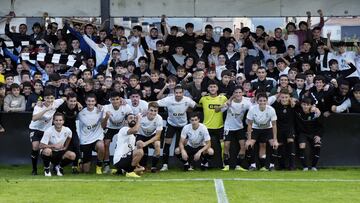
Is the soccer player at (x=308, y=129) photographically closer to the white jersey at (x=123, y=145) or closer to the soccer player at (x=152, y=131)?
the soccer player at (x=152, y=131)

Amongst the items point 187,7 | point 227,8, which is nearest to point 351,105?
point 227,8

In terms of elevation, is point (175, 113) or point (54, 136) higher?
point (175, 113)

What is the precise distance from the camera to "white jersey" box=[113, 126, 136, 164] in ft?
51.9

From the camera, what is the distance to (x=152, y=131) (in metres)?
16.8

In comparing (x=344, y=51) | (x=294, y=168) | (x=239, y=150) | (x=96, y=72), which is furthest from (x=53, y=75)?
(x=344, y=51)

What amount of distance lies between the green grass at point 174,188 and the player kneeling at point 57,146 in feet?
1.15

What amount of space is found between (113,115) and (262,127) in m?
3.22

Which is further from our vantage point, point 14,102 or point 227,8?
point 227,8

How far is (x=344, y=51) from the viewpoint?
20188 millimetres

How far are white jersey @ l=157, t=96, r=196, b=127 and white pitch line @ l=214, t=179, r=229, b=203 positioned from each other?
2.62 metres

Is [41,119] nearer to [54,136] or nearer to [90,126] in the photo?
[54,136]

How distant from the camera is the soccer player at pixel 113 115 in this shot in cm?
1670

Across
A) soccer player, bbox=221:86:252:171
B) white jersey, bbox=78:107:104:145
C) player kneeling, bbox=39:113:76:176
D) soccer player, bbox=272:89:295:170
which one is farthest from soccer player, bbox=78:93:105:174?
soccer player, bbox=272:89:295:170

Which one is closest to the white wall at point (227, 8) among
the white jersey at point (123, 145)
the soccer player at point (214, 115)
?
the soccer player at point (214, 115)
